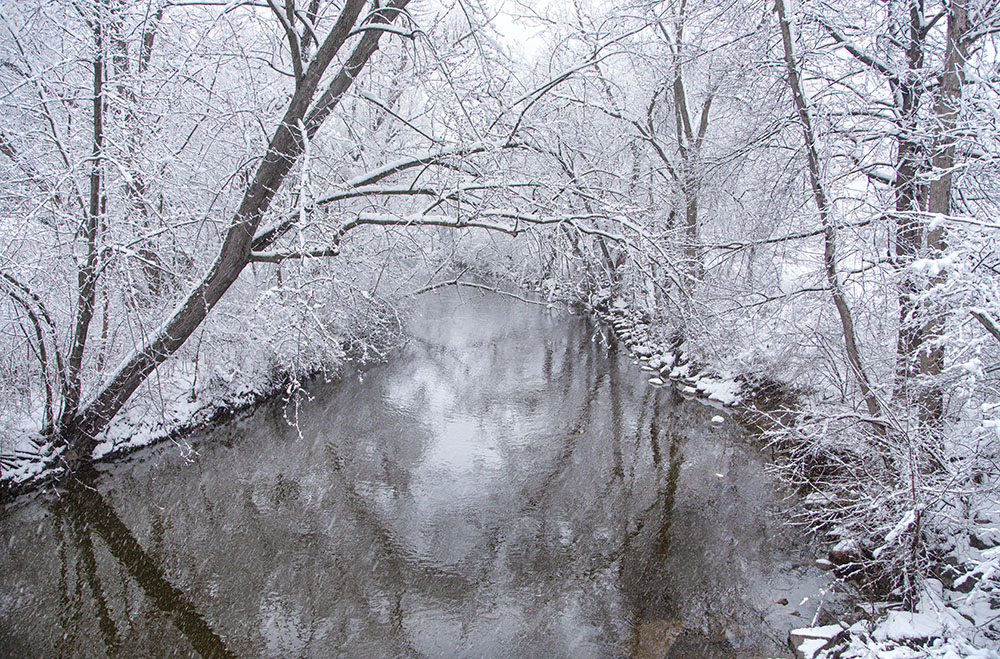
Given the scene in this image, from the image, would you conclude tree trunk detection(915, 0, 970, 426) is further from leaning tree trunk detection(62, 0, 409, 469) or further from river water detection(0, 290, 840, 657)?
leaning tree trunk detection(62, 0, 409, 469)

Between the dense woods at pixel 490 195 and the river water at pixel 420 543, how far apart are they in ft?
3.25

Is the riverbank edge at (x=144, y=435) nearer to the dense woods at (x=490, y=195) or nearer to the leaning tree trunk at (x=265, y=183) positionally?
the dense woods at (x=490, y=195)

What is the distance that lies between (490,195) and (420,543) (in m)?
3.79

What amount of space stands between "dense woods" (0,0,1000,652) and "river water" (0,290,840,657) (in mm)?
992

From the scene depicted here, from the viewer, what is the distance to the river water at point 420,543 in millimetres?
4977

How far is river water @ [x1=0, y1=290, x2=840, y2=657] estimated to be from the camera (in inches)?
196

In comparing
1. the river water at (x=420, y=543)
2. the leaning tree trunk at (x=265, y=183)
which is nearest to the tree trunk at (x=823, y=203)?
the river water at (x=420, y=543)

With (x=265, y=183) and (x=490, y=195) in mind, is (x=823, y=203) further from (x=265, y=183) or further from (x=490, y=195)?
(x=265, y=183)

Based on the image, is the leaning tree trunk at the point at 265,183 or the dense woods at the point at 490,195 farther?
the leaning tree trunk at the point at 265,183

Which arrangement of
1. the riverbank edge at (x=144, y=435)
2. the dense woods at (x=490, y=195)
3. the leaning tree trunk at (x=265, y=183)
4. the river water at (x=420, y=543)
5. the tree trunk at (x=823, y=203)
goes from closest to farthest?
the dense woods at (x=490, y=195) → the river water at (x=420, y=543) → the leaning tree trunk at (x=265, y=183) → the tree trunk at (x=823, y=203) → the riverbank edge at (x=144, y=435)

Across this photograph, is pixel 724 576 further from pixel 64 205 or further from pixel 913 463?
pixel 64 205

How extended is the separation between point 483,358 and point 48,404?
7.91 metres

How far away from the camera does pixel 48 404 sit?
278 inches

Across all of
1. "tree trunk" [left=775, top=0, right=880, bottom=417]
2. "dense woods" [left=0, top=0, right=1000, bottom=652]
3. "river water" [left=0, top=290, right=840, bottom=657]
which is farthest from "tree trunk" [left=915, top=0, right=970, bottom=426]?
"river water" [left=0, top=290, right=840, bottom=657]
